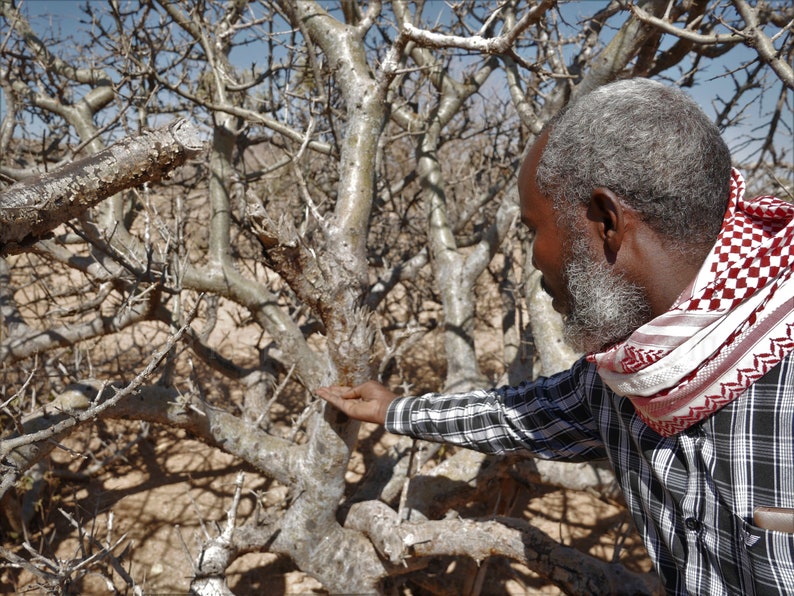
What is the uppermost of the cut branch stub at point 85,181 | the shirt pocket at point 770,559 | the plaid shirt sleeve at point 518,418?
the cut branch stub at point 85,181

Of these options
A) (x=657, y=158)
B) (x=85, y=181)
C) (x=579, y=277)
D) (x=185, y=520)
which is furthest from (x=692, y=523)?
(x=185, y=520)

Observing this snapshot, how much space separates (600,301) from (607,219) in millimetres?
186

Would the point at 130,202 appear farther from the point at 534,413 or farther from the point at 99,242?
Result: the point at 534,413

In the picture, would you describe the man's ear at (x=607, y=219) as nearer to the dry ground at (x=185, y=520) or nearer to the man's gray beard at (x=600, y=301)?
the man's gray beard at (x=600, y=301)

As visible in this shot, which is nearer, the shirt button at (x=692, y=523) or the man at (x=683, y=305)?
the man at (x=683, y=305)

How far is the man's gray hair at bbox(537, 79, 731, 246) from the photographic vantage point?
111 cm

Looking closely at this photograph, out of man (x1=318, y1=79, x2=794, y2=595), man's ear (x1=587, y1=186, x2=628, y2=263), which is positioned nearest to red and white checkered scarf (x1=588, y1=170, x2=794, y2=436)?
man (x1=318, y1=79, x2=794, y2=595)

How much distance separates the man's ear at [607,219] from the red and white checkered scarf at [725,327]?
0.57 feet

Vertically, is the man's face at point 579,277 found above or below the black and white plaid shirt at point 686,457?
above

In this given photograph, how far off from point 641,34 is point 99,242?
9.10 ft

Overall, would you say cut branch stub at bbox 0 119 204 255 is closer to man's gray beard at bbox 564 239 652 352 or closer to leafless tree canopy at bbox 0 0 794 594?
leafless tree canopy at bbox 0 0 794 594

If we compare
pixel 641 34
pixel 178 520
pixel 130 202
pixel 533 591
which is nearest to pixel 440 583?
pixel 533 591

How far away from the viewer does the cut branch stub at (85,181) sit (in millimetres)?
1099

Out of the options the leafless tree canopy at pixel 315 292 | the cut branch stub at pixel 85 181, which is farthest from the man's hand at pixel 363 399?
the cut branch stub at pixel 85 181
